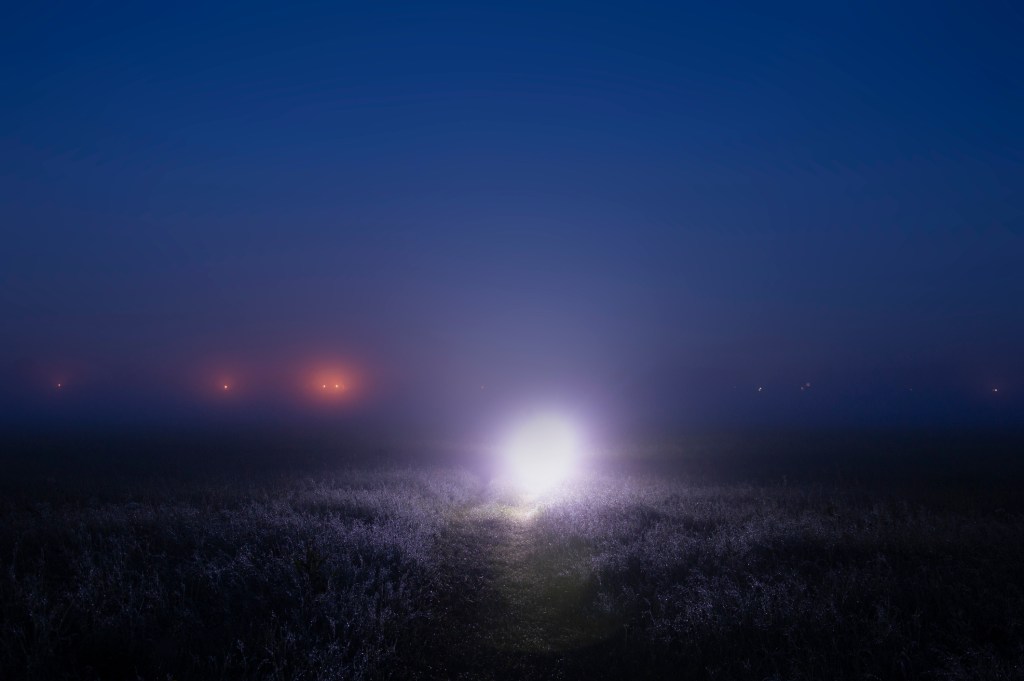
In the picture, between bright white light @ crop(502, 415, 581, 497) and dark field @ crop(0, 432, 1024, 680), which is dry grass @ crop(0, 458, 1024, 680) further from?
bright white light @ crop(502, 415, 581, 497)

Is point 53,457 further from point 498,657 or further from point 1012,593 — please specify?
point 1012,593

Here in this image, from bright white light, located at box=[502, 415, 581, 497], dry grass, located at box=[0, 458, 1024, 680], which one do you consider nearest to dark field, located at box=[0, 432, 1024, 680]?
dry grass, located at box=[0, 458, 1024, 680]

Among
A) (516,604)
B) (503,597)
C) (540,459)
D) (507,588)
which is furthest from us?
(540,459)

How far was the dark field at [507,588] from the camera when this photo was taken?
5.66 m

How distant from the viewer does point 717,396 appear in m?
152

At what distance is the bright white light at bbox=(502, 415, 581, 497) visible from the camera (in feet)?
67.3

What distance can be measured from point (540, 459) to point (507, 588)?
20.6 meters

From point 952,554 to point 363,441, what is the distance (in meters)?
37.4

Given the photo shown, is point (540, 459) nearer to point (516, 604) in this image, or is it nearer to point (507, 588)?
point (507, 588)

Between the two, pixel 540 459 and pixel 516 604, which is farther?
pixel 540 459

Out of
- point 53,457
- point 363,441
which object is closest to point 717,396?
point 363,441

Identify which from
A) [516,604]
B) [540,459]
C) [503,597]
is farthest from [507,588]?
[540,459]

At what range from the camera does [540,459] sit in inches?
1142

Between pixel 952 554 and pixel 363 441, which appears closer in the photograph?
pixel 952 554
